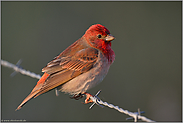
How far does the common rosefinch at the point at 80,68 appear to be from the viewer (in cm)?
402

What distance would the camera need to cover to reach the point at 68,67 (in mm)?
4168

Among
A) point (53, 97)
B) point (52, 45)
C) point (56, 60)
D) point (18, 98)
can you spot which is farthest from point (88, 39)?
point (52, 45)

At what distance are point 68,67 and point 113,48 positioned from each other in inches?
180

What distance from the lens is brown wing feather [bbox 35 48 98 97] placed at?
13.2 feet

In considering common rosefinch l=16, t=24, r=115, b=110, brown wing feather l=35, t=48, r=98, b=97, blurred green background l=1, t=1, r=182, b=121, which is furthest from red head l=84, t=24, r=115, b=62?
blurred green background l=1, t=1, r=182, b=121

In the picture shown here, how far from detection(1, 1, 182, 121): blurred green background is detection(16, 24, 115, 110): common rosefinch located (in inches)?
100

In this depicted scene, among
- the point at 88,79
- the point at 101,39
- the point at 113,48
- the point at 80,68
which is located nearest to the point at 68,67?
the point at 80,68

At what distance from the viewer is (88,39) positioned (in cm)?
444

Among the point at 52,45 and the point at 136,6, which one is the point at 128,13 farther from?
the point at 52,45

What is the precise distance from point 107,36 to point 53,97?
10.9 feet

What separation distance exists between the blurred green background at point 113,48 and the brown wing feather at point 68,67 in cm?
260

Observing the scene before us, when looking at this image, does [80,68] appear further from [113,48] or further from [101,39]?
[113,48]

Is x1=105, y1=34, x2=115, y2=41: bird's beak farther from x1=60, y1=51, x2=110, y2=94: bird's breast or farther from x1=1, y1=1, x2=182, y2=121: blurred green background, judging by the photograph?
x1=1, y1=1, x2=182, y2=121: blurred green background

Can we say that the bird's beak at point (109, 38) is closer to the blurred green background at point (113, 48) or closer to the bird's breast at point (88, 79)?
the bird's breast at point (88, 79)
